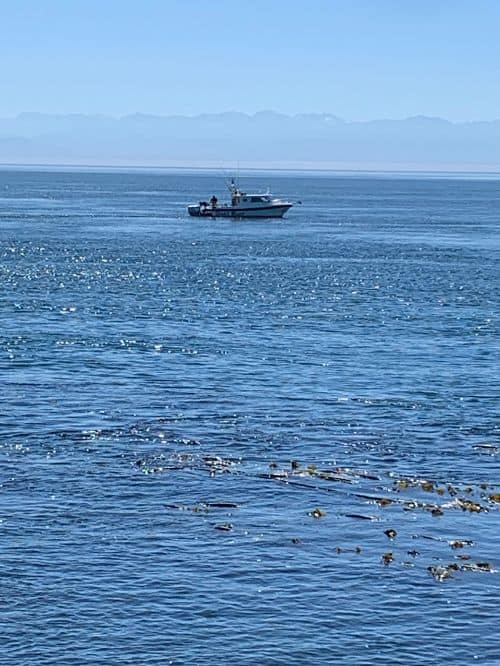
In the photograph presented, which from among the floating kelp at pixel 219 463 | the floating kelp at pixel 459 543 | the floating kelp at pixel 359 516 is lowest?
the floating kelp at pixel 459 543

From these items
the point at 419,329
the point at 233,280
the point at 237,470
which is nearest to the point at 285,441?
the point at 237,470

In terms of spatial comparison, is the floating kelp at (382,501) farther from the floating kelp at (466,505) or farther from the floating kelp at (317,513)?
the floating kelp at (317,513)

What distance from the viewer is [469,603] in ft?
117

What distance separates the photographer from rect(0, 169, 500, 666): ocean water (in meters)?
33.8

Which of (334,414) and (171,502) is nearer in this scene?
(171,502)

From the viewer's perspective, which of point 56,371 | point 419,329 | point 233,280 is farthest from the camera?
point 233,280

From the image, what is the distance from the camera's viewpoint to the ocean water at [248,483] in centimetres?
3375

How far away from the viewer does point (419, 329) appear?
86500 millimetres

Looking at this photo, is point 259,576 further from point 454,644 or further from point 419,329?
point 419,329

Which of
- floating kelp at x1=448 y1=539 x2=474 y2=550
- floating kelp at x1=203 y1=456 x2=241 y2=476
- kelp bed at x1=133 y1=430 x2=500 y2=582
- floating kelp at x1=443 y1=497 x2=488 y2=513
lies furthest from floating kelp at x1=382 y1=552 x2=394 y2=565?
floating kelp at x1=203 y1=456 x2=241 y2=476

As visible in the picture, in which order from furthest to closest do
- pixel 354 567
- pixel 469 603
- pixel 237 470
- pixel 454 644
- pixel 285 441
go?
pixel 285 441 → pixel 237 470 → pixel 354 567 → pixel 469 603 → pixel 454 644

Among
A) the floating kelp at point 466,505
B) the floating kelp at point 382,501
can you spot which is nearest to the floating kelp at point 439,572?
the floating kelp at point 466,505

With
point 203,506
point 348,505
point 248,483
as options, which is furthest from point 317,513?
point 248,483

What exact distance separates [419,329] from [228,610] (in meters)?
53.7
